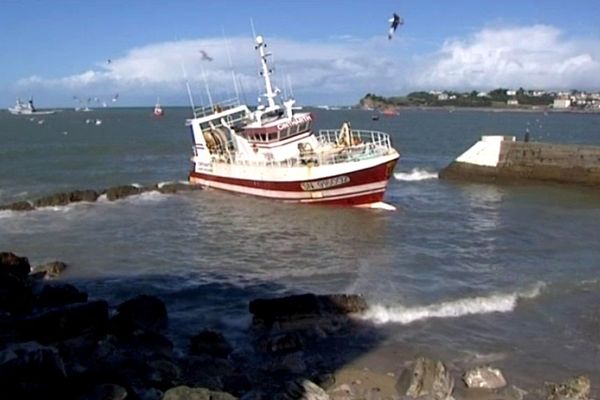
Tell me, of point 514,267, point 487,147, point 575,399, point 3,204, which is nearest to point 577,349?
point 575,399

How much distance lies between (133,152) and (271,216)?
123 feet

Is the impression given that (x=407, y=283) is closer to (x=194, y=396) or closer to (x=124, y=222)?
(x=194, y=396)

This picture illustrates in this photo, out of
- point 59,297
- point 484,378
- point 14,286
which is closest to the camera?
point 484,378

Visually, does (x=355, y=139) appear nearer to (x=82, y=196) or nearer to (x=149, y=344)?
A: (x=82, y=196)

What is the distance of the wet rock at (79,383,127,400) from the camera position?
853cm

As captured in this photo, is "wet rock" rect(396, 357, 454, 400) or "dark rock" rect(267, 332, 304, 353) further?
"dark rock" rect(267, 332, 304, 353)

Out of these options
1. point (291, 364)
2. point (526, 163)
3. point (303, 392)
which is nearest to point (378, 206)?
point (526, 163)

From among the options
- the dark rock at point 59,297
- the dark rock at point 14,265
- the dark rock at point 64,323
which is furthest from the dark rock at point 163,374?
the dark rock at point 14,265

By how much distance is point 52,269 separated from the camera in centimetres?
1838

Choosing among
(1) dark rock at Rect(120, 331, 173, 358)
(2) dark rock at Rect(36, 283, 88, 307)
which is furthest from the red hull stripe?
(1) dark rock at Rect(120, 331, 173, 358)

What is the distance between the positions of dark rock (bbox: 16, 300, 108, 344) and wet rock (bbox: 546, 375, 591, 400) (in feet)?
25.7

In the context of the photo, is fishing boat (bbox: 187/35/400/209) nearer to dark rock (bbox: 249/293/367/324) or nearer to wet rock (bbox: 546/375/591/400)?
dark rock (bbox: 249/293/367/324)

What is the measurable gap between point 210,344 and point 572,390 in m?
Answer: 6.29

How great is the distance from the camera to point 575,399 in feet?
33.6
